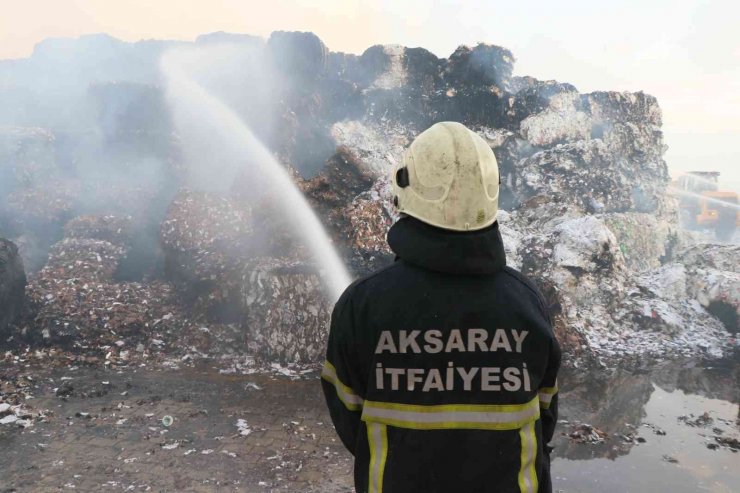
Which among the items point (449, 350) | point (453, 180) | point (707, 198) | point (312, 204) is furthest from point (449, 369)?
point (707, 198)

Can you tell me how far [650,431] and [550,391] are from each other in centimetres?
497

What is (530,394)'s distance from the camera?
1300 millimetres

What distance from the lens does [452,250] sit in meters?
1.28

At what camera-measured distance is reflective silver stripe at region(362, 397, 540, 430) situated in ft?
4.08

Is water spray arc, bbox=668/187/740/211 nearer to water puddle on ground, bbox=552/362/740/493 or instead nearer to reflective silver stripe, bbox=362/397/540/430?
water puddle on ground, bbox=552/362/740/493

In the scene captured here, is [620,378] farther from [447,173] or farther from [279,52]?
[279,52]

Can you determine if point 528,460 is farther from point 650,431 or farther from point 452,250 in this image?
point 650,431

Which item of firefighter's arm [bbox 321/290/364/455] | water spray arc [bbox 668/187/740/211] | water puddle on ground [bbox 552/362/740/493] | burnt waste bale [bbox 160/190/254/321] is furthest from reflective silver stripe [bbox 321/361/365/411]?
water spray arc [bbox 668/187/740/211]

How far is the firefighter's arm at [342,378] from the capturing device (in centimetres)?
135

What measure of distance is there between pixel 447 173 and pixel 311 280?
633 centimetres

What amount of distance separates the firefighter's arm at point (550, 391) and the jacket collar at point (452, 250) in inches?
12.5

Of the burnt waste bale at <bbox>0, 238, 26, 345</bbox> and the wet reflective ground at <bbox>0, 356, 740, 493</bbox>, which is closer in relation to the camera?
the wet reflective ground at <bbox>0, 356, 740, 493</bbox>

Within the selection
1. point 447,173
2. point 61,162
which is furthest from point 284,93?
point 447,173

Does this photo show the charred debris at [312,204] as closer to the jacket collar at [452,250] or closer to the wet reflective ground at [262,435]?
the wet reflective ground at [262,435]
